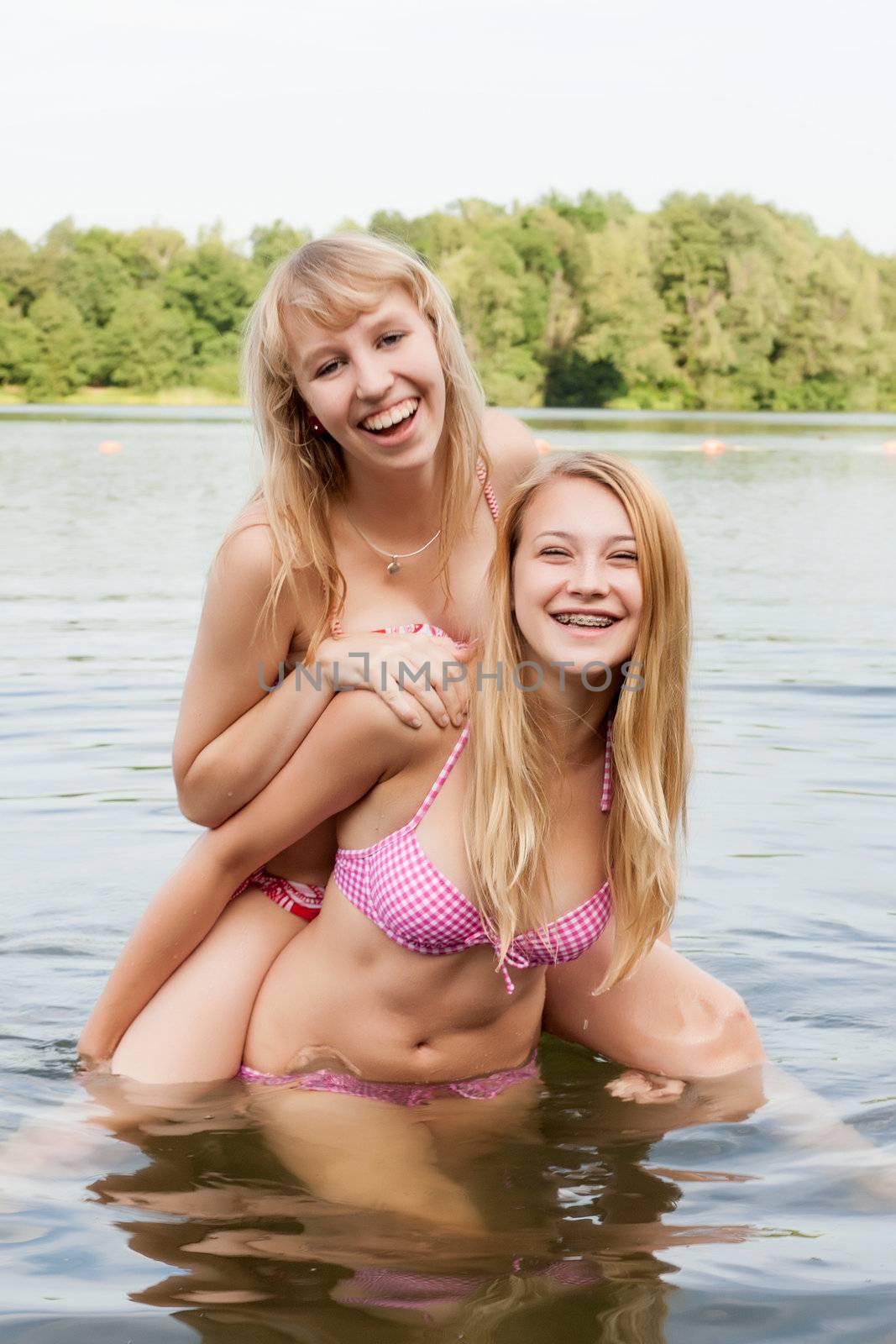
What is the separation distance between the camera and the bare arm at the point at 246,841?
3299mm

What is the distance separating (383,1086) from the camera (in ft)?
11.4

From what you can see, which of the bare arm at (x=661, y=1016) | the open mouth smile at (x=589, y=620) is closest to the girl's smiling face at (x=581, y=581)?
the open mouth smile at (x=589, y=620)

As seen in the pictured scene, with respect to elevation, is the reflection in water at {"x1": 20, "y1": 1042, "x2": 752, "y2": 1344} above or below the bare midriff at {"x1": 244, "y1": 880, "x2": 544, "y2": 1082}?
below

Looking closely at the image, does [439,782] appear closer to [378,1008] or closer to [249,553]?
[378,1008]

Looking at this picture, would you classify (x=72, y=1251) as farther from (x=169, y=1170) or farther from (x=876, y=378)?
(x=876, y=378)

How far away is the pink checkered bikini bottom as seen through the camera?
346 centimetres

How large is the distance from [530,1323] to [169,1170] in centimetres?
100

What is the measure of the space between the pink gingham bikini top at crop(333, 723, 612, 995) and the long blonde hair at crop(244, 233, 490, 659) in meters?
0.49

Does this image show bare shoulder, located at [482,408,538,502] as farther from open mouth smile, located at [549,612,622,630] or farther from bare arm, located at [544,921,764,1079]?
bare arm, located at [544,921,764,1079]

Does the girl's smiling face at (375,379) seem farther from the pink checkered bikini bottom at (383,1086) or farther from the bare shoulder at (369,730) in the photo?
the pink checkered bikini bottom at (383,1086)

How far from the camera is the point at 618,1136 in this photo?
360cm

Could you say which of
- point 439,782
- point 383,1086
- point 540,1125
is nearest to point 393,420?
point 439,782

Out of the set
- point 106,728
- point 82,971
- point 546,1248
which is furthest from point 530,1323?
point 106,728

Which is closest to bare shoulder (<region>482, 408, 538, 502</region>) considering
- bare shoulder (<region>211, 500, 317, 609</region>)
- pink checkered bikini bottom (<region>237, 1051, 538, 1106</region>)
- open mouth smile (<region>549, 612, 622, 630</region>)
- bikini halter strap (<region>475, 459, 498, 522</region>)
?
bikini halter strap (<region>475, 459, 498, 522</region>)
